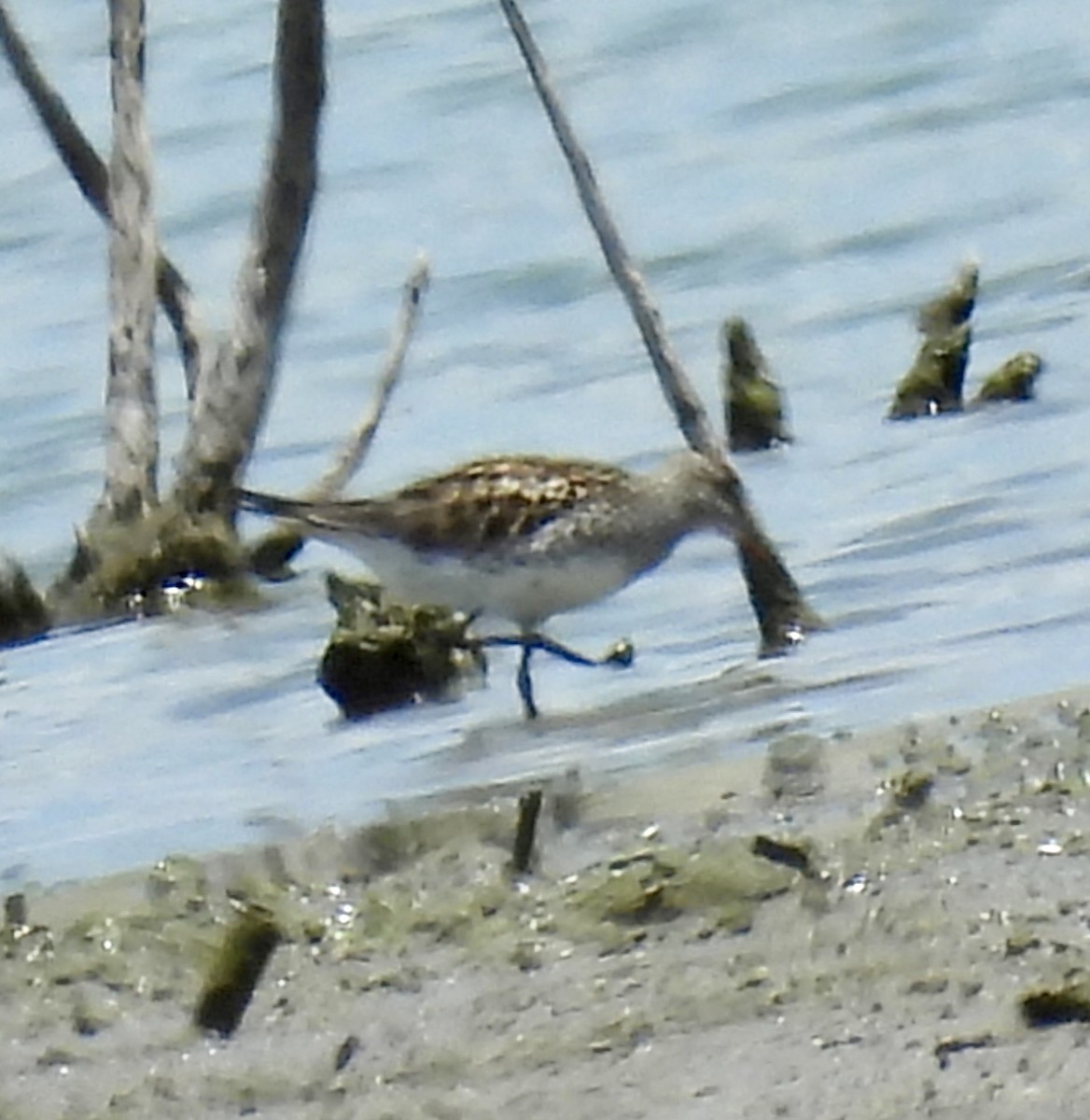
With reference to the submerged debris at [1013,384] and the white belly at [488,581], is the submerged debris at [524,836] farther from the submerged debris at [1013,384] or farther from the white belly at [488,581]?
the submerged debris at [1013,384]

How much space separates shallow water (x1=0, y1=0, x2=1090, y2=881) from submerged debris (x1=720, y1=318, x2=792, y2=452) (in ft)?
0.46

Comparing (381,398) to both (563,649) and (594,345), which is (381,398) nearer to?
(563,649)

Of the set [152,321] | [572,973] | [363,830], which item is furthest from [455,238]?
[572,973]

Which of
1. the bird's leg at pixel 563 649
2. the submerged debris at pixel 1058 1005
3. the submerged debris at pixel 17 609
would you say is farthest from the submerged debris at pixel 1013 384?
the submerged debris at pixel 1058 1005

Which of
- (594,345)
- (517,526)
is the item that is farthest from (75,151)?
(594,345)

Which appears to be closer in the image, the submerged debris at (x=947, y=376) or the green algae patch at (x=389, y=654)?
the green algae patch at (x=389, y=654)

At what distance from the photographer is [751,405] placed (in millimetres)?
10156

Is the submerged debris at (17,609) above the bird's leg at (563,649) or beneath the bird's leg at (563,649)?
above

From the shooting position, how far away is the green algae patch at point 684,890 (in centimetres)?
548

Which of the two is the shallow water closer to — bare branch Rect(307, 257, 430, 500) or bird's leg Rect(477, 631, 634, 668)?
bird's leg Rect(477, 631, 634, 668)

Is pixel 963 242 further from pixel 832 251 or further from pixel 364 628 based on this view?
pixel 364 628

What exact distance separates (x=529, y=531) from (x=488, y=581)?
151mm

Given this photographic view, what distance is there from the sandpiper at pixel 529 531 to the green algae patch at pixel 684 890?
2149mm

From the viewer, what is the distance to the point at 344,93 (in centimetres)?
1656
